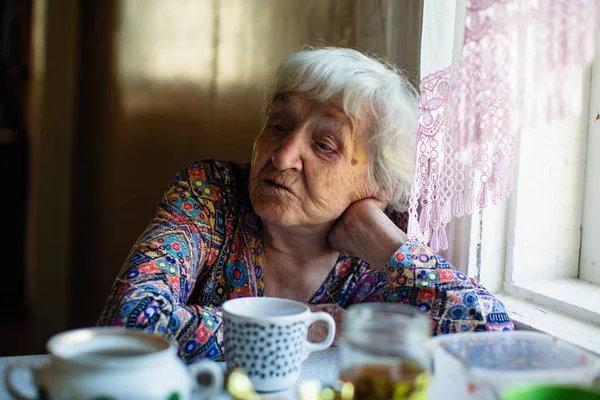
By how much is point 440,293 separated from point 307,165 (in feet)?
1.34

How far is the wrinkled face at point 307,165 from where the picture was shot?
4.47ft

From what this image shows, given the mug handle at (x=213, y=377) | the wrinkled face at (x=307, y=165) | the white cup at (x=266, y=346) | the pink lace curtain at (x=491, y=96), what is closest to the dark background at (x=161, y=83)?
the wrinkled face at (x=307, y=165)

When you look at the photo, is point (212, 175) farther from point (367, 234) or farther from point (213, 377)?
point (213, 377)

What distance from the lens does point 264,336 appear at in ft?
2.54

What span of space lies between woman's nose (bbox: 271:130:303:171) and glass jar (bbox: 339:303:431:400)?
0.72 metres

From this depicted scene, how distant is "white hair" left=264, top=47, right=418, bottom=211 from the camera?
139 cm

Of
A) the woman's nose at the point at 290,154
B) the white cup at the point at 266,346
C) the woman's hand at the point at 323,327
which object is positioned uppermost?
→ the woman's nose at the point at 290,154

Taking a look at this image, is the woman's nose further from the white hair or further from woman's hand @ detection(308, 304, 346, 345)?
woman's hand @ detection(308, 304, 346, 345)

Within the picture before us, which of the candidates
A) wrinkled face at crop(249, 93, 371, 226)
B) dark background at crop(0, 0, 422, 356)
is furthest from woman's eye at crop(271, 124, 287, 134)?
dark background at crop(0, 0, 422, 356)

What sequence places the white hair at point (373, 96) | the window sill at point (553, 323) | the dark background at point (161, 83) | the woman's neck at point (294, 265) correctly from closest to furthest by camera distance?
the window sill at point (553, 323) → the white hair at point (373, 96) → the woman's neck at point (294, 265) → the dark background at point (161, 83)

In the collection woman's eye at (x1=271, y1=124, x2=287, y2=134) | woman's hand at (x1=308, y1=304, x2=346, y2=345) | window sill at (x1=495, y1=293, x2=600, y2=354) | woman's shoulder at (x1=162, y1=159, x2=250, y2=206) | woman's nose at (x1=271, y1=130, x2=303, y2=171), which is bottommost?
woman's hand at (x1=308, y1=304, x2=346, y2=345)

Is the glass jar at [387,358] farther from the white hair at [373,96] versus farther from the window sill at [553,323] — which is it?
the white hair at [373,96]

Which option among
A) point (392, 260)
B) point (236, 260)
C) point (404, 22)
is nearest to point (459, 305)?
point (392, 260)

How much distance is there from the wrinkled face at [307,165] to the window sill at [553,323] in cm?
44
